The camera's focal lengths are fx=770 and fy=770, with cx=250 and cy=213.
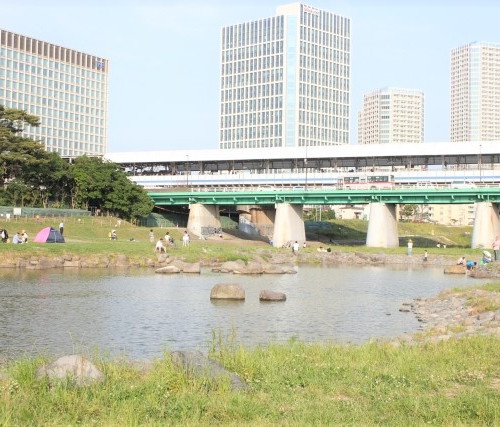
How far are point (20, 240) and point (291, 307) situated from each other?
123 feet

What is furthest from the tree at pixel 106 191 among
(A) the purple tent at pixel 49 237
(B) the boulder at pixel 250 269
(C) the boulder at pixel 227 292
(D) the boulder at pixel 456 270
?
(C) the boulder at pixel 227 292

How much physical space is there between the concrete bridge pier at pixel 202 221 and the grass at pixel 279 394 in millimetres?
99328

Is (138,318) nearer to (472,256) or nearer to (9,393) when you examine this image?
(9,393)

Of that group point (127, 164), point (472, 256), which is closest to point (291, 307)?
point (472, 256)

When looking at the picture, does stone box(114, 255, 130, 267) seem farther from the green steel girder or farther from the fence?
the green steel girder

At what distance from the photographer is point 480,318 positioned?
89.1 feet

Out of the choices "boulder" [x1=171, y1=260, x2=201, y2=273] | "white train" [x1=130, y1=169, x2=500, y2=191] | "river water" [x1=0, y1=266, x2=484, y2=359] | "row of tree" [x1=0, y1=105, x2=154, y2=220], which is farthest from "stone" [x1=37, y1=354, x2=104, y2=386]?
"white train" [x1=130, y1=169, x2=500, y2=191]

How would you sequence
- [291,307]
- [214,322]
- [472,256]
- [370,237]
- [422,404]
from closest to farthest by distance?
[422,404]
[214,322]
[291,307]
[472,256]
[370,237]

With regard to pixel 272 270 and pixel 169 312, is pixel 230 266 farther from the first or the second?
pixel 169 312

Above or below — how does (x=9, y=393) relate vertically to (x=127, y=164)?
below

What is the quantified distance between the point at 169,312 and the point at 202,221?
8589 centimetres

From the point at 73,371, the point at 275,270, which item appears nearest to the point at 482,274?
the point at 275,270

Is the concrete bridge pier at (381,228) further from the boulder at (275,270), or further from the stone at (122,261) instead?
the stone at (122,261)

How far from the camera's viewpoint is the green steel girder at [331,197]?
101 meters
